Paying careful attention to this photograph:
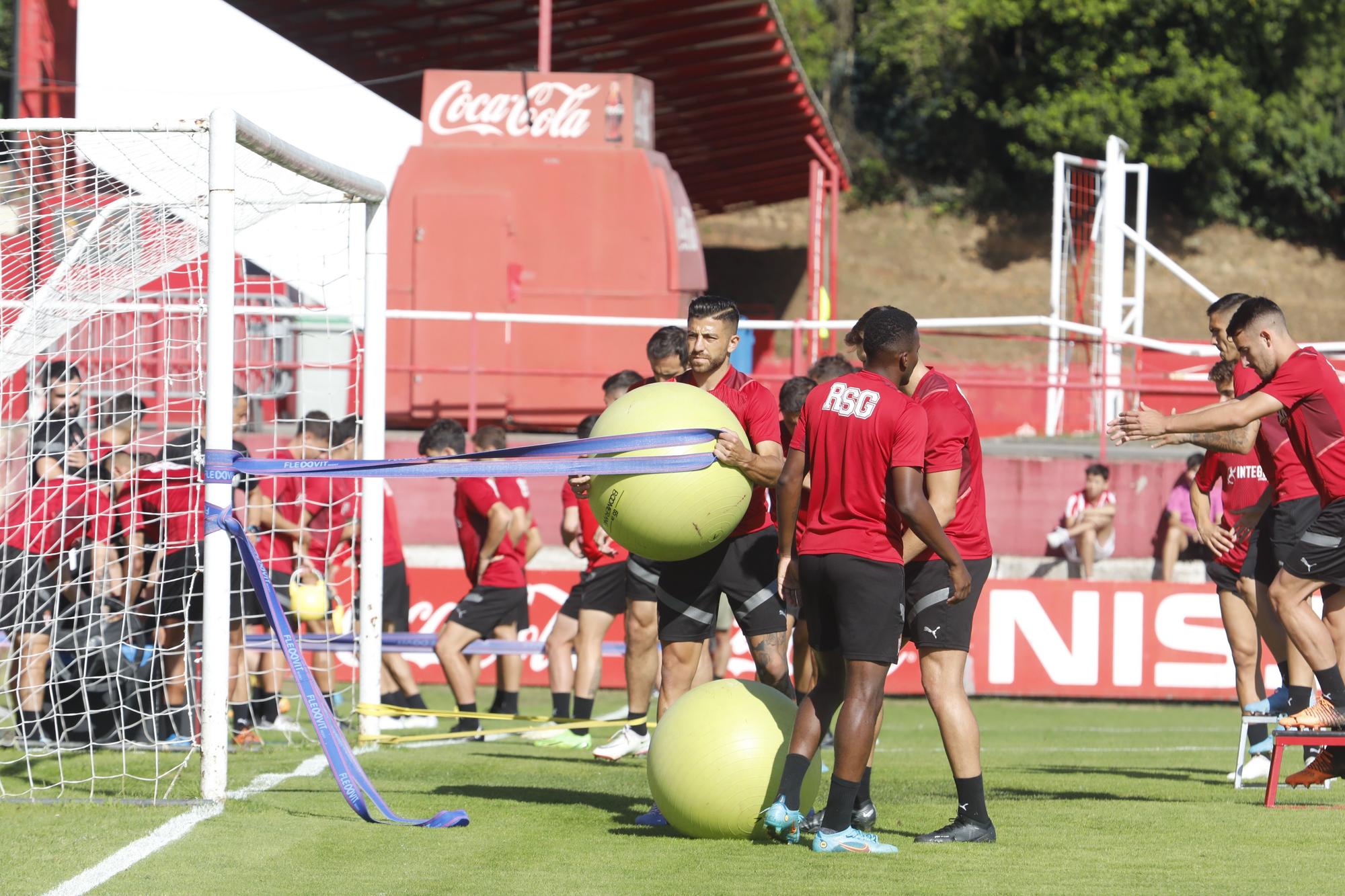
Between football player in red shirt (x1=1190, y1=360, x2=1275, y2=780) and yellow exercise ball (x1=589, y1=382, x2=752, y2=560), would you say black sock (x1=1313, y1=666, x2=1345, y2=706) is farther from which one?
yellow exercise ball (x1=589, y1=382, x2=752, y2=560)

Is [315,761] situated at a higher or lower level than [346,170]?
lower

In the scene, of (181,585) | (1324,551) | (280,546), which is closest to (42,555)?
(181,585)

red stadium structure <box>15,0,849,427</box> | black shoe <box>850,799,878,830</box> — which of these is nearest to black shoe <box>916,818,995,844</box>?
black shoe <box>850,799,878,830</box>

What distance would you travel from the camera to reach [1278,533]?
777cm

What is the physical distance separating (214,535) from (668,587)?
2032 mm

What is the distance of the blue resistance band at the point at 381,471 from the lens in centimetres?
638

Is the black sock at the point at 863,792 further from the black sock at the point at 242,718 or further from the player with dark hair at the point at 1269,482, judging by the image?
the black sock at the point at 242,718

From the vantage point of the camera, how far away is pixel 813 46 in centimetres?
4600

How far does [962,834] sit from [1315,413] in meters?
2.59

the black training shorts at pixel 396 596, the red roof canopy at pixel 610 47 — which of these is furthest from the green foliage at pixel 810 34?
the black training shorts at pixel 396 596

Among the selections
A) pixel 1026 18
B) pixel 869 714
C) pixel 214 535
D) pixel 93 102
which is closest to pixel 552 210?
pixel 93 102

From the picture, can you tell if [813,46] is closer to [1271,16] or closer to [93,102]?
[1271,16]

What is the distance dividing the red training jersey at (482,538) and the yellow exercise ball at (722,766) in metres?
4.53

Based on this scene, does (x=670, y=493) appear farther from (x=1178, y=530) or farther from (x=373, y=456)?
(x=1178, y=530)
